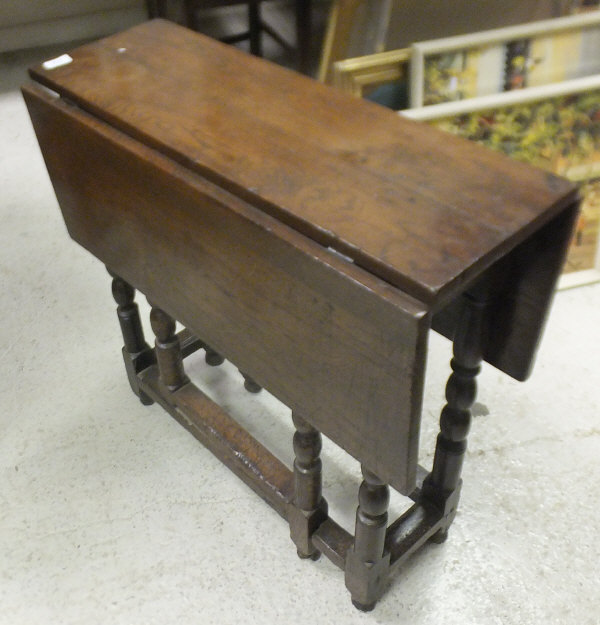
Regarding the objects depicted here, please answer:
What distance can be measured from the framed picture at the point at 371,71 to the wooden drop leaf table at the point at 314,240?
0.68m

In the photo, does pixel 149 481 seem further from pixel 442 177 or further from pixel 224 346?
pixel 442 177

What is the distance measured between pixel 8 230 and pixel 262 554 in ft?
4.91

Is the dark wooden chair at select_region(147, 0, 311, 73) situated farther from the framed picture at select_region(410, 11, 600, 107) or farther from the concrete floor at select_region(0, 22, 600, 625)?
the concrete floor at select_region(0, 22, 600, 625)

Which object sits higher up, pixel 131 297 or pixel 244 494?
pixel 131 297

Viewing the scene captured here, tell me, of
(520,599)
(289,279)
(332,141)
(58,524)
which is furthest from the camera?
(58,524)

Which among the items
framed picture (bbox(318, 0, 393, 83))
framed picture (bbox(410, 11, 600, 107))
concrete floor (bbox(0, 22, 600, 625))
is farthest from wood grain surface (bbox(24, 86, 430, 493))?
framed picture (bbox(318, 0, 393, 83))

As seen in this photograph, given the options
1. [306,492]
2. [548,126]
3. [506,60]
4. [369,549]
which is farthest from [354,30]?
[369,549]

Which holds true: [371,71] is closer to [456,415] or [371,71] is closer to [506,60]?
[506,60]

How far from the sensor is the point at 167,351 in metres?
1.61

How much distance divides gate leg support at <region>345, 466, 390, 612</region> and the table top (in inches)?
15.4

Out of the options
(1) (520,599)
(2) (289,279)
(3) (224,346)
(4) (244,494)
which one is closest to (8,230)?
(4) (244,494)

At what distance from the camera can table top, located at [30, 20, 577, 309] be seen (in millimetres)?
950

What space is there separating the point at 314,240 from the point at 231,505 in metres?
0.82

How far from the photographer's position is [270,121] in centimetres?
122
